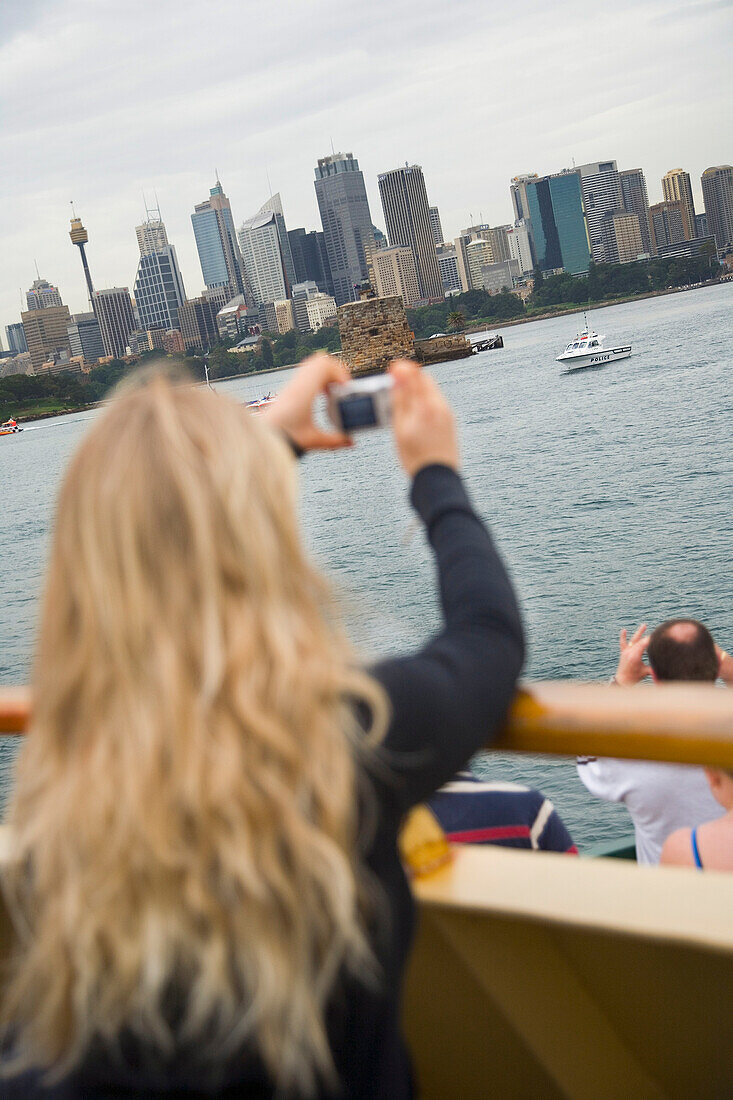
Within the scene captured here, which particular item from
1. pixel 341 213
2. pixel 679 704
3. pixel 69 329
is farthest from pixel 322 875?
pixel 341 213

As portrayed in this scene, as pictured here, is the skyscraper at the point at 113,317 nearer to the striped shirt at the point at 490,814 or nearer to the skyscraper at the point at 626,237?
the skyscraper at the point at 626,237

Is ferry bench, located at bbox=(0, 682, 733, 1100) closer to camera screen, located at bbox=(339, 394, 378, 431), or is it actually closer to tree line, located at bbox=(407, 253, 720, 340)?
camera screen, located at bbox=(339, 394, 378, 431)

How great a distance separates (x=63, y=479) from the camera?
3.09 ft

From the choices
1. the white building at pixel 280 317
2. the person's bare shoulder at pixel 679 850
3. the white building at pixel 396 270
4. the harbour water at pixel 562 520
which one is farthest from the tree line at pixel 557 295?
the person's bare shoulder at pixel 679 850

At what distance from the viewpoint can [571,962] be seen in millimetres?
1246

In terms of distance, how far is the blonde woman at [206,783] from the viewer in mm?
833

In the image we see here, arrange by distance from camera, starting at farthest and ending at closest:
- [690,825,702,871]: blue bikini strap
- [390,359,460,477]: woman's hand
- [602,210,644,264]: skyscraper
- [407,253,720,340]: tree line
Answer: [602,210,644,264]: skyscraper
[407,253,720,340]: tree line
[690,825,702,871]: blue bikini strap
[390,359,460,477]: woman's hand

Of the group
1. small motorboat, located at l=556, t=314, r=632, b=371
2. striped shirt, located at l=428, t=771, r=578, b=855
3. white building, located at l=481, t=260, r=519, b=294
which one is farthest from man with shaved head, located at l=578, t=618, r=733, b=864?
white building, located at l=481, t=260, r=519, b=294

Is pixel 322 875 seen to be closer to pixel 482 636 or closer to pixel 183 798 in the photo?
pixel 183 798

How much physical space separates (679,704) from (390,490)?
41.3 metres

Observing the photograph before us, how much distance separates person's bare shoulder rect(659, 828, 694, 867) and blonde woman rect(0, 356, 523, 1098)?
1038mm

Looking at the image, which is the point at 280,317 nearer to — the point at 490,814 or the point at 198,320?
the point at 198,320

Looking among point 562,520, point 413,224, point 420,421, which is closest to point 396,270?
point 413,224

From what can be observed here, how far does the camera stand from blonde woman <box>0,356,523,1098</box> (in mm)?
833
